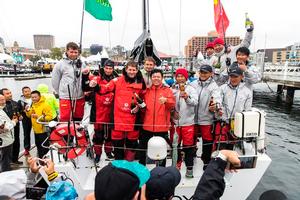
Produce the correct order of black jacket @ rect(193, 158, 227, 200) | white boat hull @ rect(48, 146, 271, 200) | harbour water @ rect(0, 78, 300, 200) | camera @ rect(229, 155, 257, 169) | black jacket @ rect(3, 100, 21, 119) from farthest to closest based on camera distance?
harbour water @ rect(0, 78, 300, 200) → black jacket @ rect(3, 100, 21, 119) → white boat hull @ rect(48, 146, 271, 200) → camera @ rect(229, 155, 257, 169) → black jacket @ rect(193, 158, 227, 200)

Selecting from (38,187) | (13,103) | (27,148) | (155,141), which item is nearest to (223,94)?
(155,141)

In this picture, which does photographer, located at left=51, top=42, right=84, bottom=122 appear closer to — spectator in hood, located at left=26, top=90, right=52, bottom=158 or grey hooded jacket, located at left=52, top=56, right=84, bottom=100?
grey hooded jacket, located at left=52, top=56, right=84, bottom=100

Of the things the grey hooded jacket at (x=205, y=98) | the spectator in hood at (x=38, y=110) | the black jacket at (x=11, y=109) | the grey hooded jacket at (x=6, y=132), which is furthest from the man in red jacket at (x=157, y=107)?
the black jacket at (x=11, y=109)

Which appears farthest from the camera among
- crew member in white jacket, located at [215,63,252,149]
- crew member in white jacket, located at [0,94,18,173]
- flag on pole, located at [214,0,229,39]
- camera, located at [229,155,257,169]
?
flag on pole, located at [214,0,229,39]

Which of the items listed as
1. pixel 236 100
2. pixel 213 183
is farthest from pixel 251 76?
pixel 213 183

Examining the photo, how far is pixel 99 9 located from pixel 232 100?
3.21 meters

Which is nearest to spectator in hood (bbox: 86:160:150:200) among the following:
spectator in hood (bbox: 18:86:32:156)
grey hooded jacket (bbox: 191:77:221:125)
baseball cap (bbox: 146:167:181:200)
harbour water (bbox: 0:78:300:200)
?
baseball cap (bbox: 146:167:181:200)

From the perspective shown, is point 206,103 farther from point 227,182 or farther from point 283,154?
point 283,154

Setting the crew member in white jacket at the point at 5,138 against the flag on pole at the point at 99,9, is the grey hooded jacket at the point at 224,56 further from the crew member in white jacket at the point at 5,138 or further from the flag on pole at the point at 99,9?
the crew member in white jacket at the point at 5,138

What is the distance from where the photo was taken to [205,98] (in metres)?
4.09

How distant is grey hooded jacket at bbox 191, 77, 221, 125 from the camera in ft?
13.3

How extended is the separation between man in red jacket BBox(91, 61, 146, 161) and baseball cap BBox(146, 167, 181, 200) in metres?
2.08

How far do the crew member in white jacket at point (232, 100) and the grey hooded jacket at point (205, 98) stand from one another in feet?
0.72

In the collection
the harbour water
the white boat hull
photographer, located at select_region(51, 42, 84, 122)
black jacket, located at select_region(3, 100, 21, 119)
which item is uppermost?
photographer, located at select_region(51, 42, 84, 122)
